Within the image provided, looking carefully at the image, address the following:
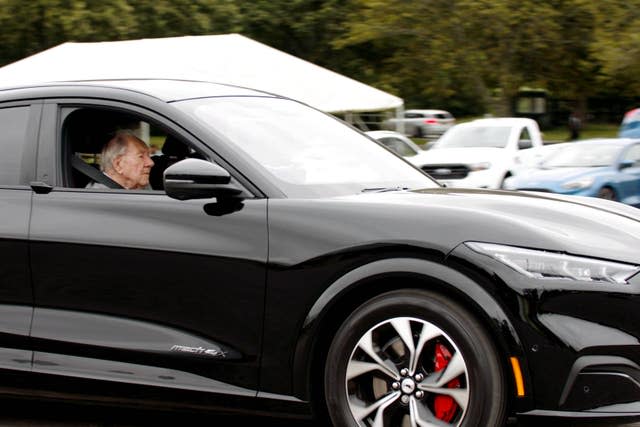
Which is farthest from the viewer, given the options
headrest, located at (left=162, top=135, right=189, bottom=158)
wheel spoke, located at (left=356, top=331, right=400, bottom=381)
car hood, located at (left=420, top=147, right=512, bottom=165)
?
car hood, located at (left=420, top=147, right=512, bottom=165)

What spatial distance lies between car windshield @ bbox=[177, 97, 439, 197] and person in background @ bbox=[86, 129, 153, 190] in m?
0.43

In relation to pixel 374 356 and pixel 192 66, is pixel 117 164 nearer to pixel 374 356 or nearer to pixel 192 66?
pixel 374 356

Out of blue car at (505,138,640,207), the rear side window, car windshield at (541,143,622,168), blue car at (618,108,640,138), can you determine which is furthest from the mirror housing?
the rear side window

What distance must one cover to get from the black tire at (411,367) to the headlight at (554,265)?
9.0 inches

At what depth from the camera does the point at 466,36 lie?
37.9 meters

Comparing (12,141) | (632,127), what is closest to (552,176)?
(632,127)

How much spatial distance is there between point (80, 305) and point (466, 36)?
115ft

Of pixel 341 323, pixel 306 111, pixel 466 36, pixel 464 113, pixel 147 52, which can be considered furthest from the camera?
pixel 464 113

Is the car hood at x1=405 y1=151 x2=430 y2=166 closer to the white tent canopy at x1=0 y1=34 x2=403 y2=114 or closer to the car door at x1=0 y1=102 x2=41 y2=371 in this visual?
the white tent canopy at x1=0 y1=34 x2=403 y2=114

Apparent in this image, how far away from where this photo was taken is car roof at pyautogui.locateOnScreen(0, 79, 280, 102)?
4422 mm

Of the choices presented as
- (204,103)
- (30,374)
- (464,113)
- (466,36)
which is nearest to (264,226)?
(204,103)

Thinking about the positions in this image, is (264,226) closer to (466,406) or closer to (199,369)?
(199,369)

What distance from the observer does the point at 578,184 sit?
53.8 feet

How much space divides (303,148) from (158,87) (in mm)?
661
